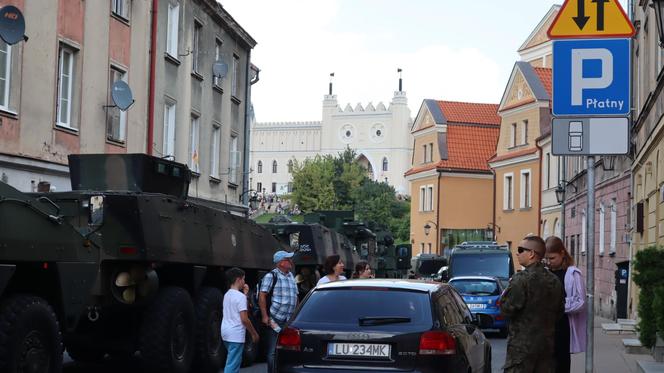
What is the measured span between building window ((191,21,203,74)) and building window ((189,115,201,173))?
1.37 metres

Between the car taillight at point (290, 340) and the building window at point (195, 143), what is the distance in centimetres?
2161

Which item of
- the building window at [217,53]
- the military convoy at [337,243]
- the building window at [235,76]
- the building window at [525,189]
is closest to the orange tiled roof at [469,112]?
the building window at [525,189]

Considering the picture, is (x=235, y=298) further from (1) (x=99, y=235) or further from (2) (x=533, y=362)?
(2) (x=533, y=362)

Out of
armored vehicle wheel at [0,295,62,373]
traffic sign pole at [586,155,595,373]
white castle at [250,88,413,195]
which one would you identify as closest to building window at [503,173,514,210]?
armored vehicle wheel at [0,295,62,373]

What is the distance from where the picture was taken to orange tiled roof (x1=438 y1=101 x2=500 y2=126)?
70.0 metres

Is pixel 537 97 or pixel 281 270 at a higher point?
pixel 537 97

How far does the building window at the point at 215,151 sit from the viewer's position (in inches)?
1320

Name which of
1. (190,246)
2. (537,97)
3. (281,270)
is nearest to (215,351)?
(190,246)

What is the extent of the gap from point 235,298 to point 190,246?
216 cm

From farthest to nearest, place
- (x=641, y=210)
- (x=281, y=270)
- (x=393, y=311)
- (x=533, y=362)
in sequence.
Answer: (x=641, y=210), (x=281, y=270), (x=393, y=311), (x=533, y=362)

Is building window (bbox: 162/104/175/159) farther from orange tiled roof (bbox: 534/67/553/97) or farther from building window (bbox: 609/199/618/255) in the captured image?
orange tiled roof (bbox: 534/67/553/97)

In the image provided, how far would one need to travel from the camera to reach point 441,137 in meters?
69.2


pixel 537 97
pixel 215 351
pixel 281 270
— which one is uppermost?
pixel 537 97

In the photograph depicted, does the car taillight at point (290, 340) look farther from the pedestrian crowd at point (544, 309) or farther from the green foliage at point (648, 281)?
the green foliage at point (648, 281)
